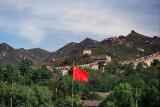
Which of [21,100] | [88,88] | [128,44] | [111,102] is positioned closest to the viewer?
[111,102]

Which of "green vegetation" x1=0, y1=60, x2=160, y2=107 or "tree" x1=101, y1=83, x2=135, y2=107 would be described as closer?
"green vegetation" x1=0, y1=60, x2=160, y2=107

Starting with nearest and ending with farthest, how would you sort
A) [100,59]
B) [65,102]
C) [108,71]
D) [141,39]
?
[65,102]
[108,71]
[100,59]
[141,39]

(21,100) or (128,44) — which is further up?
(128,44)

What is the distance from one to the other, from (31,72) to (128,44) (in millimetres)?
80080

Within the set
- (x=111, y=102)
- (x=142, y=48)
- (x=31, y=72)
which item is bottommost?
(x=111, y=102)

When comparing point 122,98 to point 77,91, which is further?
point 77,91

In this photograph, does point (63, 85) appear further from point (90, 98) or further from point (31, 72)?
point (31, 72)

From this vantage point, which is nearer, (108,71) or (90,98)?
(90,98)

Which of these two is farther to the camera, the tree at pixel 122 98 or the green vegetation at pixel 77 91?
the tree at pixel 122 98

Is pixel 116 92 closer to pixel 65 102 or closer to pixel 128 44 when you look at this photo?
pixel 65 102

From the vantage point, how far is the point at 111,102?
51.2 m

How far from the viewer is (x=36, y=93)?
5947 cm

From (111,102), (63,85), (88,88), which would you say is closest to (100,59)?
(88,88)

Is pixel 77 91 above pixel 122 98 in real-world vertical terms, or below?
above
